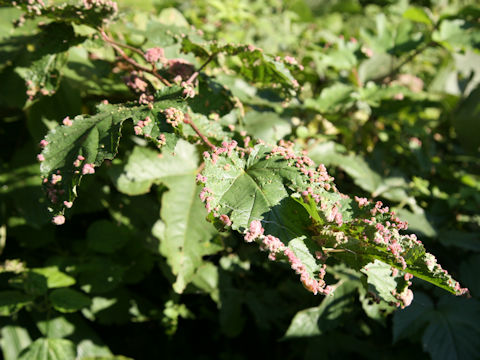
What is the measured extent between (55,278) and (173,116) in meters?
0.93

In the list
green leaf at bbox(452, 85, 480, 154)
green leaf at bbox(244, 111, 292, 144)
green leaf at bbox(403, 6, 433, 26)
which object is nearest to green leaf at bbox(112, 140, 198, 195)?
green leaf at bbox(244, 111, 292, 144)

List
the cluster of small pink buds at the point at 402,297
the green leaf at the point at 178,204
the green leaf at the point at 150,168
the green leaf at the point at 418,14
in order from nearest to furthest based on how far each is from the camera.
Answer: the cluster of small pink buds at the point at 402,297
the green leaf at the point at 178,204
the green leaf at the point at 150,168
the green leaf at the point at 418,14

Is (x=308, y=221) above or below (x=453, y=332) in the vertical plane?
above

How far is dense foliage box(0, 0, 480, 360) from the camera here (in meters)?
0.90

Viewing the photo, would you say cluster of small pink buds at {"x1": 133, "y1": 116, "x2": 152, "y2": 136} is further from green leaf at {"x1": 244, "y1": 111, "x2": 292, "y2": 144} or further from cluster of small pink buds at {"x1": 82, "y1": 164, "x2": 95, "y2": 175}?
green leaf at {"x1": 244, "y1": 111, "x2": 292, "y2": 144}

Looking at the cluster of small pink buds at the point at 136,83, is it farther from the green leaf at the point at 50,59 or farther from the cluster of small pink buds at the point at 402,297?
the cluster of small pink buds at the point at 402,297

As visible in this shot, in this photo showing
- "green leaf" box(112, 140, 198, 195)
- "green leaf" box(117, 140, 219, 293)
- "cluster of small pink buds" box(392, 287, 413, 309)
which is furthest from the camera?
"green leaf" box(112, 140, 198, 195)

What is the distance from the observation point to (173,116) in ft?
2.99

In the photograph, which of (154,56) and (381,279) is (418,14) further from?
(381,279)

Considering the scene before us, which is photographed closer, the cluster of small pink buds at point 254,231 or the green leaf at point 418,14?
the cluster of small pink buds at point 254,231

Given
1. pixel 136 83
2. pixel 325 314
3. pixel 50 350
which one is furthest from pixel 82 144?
pixel 325 314

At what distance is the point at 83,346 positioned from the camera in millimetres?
1614

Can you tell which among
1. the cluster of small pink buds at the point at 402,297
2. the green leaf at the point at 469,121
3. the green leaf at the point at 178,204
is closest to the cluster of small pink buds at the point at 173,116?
the green leaf at the point at 178,204

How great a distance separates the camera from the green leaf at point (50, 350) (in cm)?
141
